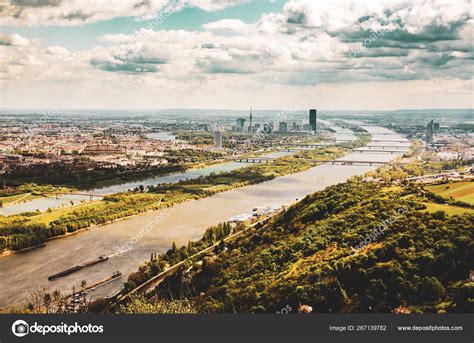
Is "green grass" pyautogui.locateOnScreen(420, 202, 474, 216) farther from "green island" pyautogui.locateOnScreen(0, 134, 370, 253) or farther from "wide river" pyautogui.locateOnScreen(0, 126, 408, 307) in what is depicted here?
"green island" pyautogui.locateOnScreen(0, 134, 370, 253)

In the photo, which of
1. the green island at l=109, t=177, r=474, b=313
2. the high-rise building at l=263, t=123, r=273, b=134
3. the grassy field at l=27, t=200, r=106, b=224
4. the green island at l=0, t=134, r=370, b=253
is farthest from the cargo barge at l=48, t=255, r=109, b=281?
the high-rise building at l=263, t=123, r=273, b=134

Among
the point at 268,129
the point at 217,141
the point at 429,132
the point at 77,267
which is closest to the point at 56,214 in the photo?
the point at 77,267

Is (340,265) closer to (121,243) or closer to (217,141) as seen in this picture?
(121,243)

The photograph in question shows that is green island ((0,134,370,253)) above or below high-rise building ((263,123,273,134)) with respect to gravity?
below

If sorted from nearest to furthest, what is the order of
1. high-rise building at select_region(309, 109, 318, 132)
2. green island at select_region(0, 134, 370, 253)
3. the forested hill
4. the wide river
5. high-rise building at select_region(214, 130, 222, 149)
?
the forested hill
the wide river
green island at select_region(0, 134, 370, 253)
high-rise building at select_region(214, 130, 222, 149)
high-rise building at select_region(309, 109, 318, 132)

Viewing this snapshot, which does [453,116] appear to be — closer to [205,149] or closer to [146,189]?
[146,189]

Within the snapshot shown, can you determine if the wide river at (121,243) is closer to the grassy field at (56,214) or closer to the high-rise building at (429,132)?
the grassy field at (56,214)

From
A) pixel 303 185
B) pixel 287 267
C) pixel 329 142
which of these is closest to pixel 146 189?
pixel 303 185
